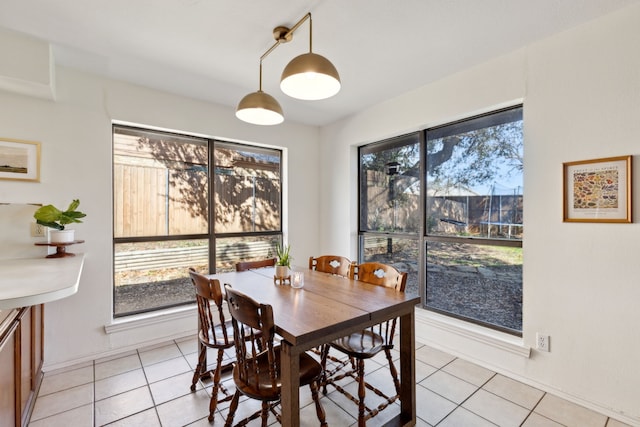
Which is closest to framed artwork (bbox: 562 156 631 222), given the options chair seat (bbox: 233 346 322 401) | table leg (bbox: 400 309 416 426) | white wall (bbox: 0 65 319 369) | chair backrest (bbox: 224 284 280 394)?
table leg (bbox: 400 309 416 426)

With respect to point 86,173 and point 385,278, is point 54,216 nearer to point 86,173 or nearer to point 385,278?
point 86,173

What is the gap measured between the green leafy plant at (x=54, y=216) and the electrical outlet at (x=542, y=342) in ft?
11.7

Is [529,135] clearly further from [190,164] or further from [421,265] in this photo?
[190,164]

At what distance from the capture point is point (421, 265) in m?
3.16

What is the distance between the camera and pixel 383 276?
2260 mm

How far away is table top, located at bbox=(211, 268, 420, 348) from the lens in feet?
4.62

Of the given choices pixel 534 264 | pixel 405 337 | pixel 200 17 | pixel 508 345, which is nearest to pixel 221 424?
Answer: pixel 405 337

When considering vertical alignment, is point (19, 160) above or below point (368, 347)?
above

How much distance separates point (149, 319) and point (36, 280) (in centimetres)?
156

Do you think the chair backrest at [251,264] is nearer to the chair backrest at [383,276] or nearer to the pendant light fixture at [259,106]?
the chair backrest at [383,276]

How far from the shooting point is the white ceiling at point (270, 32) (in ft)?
6.09

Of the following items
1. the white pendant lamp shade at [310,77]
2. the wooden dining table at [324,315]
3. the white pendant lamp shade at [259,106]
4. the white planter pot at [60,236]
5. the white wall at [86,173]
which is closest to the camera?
the wooden dining table at [324,315]

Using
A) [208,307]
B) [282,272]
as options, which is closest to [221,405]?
[208,307]

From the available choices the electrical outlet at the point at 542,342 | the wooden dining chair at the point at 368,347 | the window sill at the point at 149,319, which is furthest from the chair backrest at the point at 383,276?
the window sill at the point at 149,319
